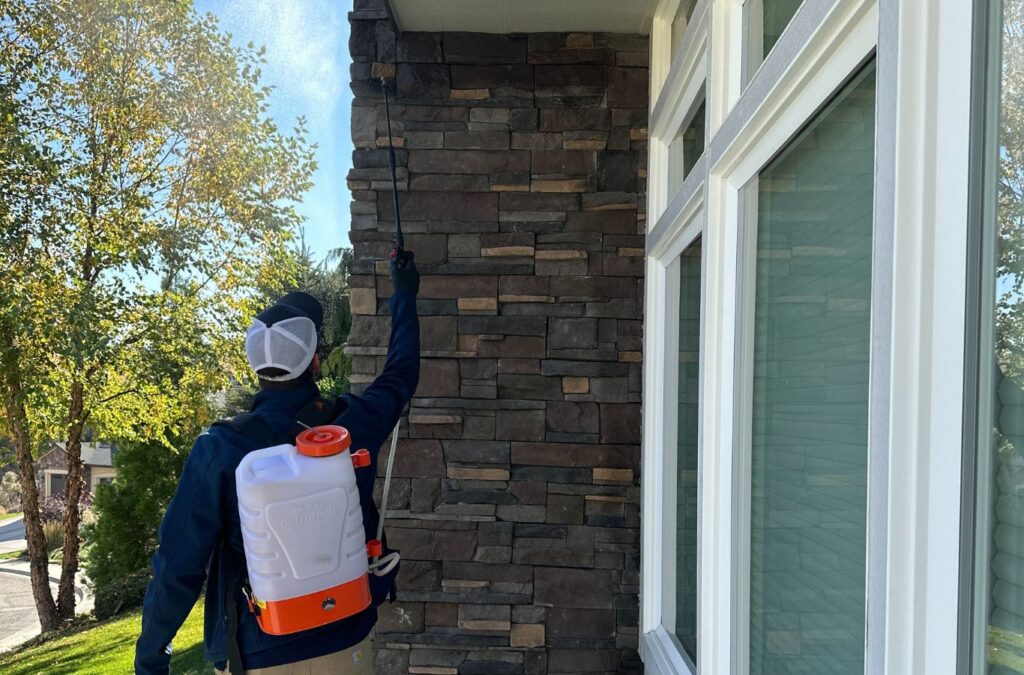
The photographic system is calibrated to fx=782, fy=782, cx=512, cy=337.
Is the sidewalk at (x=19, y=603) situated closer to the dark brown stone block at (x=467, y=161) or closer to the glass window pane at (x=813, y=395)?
the dark brown stone block at (x=467, y=161)

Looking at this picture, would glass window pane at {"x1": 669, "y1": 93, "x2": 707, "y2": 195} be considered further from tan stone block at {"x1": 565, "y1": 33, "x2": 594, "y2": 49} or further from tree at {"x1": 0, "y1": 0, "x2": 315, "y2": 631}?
tree at {"x1": 0, "y1": 0, "x2": 315, "y2": 631}

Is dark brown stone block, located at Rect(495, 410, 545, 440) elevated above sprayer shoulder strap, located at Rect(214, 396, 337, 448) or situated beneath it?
situated beneath

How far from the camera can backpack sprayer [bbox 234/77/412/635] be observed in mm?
1708

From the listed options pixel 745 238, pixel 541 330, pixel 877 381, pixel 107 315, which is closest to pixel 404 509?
pixel 541 330

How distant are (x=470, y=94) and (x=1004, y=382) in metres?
2.68

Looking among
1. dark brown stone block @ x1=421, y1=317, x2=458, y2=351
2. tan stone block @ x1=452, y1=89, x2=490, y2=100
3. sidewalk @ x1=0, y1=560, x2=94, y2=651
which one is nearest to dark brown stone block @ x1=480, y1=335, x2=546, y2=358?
dark brown stone block @ x1=421, y1=317, x2=458, y2=351

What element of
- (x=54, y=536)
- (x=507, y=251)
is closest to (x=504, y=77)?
(x=507, y=251)

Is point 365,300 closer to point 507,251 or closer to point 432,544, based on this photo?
point 507,251

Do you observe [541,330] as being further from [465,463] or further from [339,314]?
[339,314]

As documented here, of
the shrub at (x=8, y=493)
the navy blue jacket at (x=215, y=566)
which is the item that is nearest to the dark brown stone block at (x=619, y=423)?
the navy blue jacket at (x=215, y=566)

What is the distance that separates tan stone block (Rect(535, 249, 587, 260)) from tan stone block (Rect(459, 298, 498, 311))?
0.25 metres

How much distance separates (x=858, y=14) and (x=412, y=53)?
2.41 m

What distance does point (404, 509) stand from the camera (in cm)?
309

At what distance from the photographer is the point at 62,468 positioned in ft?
63.0
